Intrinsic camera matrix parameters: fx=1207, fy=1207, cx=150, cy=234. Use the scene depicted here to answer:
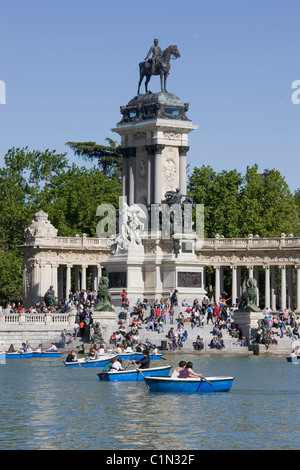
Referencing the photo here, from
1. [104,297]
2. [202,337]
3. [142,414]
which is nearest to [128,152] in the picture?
[104,297]

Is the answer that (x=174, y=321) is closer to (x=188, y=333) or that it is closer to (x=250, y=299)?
(x=188, y=333)

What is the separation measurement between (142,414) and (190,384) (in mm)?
5165

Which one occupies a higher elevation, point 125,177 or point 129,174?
point 129,174

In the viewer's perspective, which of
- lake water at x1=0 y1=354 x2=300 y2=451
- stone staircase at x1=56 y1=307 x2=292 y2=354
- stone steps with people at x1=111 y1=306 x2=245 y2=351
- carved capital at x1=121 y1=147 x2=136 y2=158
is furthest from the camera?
carved capital at x1=121 y1=147 x2=136 y2=158

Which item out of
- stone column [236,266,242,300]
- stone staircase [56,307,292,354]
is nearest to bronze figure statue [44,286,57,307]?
stone staircase [56,307,292,354]

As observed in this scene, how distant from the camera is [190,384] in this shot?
4659 cm

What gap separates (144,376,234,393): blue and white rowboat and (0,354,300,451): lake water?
0.29 m

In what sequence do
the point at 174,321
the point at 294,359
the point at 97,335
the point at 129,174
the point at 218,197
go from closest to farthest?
the point at 294,359
the point at 97,335
the point at 174,321
the point at 129,174
the point at 218,197

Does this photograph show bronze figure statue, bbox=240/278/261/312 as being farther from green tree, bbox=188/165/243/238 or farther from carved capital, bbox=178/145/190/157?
green tree, bbox=188/165/243/238

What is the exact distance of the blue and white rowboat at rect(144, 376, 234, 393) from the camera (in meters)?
46.5

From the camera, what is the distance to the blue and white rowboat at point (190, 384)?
46.5 metres

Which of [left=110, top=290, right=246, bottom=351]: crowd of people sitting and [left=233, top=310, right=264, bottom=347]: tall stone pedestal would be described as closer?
[left=110, top=290, right=246, bottom=351]: crowd of people sitting

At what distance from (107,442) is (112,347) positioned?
33889 mm

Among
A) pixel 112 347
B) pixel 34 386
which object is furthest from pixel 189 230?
pixel 34 386
